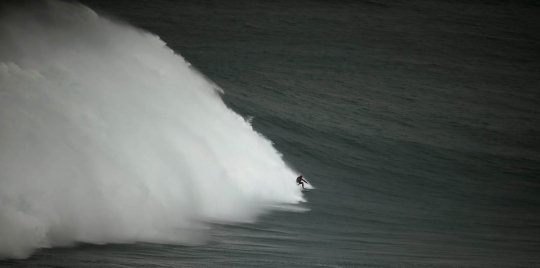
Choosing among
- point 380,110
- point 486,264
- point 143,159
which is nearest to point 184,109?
point 143,159

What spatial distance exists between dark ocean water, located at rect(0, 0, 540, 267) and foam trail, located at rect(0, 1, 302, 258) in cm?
70

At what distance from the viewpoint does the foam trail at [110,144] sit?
962 centimetres

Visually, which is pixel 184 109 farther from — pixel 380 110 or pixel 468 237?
pixel 380 110

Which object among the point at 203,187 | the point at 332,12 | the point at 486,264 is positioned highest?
the point at 332,12

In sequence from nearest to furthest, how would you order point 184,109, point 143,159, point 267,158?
1. point 143,159
2. point 184,109
3. point 267,158

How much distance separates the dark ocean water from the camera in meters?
11.8

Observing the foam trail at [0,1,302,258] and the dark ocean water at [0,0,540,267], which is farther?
the dark ocean water at [0,0,540,267]

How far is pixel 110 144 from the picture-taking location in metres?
11.9

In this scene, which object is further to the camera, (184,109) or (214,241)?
(184,109)

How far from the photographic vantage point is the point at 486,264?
1112cm

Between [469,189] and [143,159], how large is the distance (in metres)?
13.8

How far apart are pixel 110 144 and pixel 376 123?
17984mm

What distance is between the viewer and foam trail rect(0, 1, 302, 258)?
962 cm

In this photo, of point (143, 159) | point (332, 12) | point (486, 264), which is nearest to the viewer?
point (486, 264)
